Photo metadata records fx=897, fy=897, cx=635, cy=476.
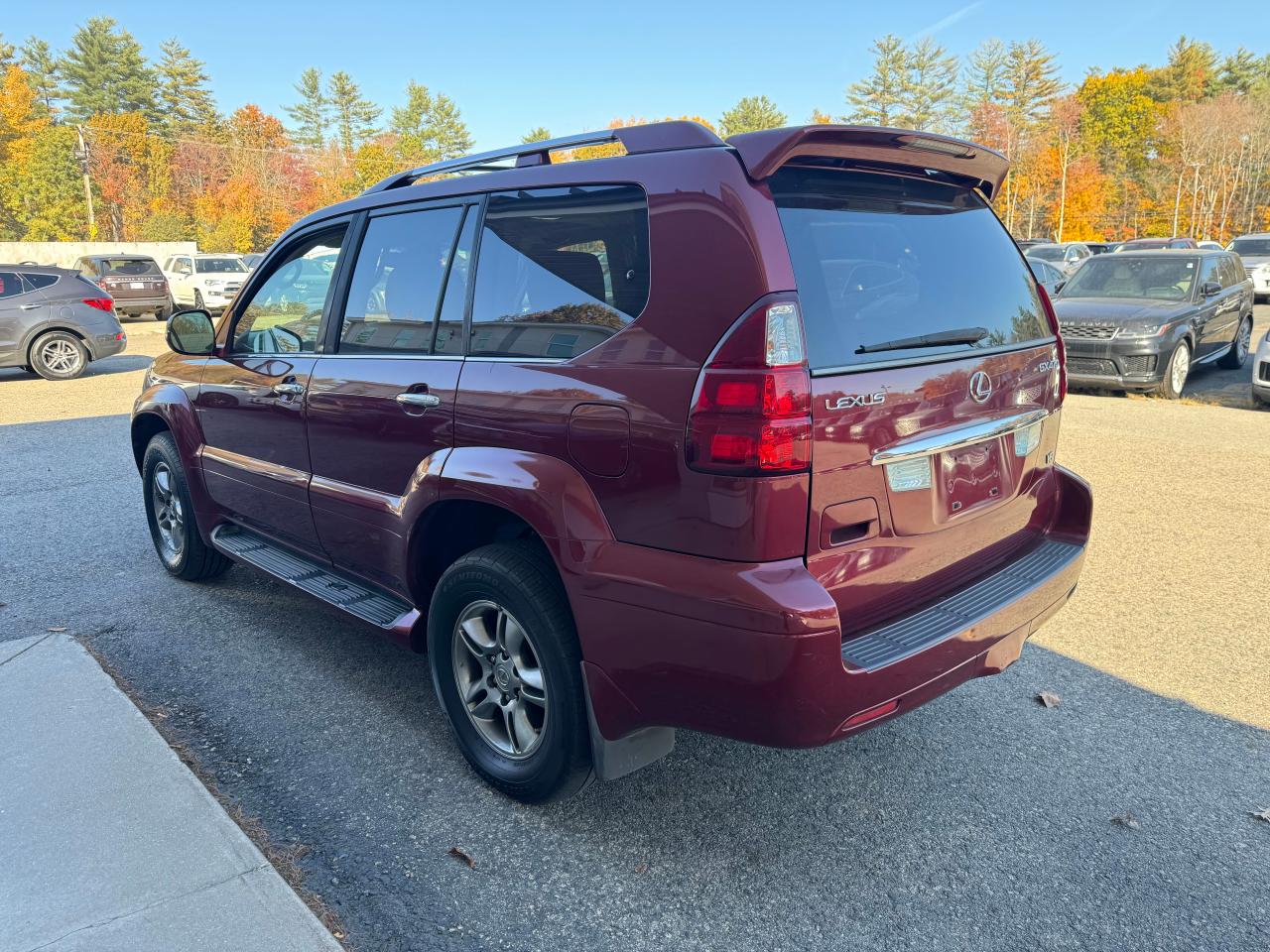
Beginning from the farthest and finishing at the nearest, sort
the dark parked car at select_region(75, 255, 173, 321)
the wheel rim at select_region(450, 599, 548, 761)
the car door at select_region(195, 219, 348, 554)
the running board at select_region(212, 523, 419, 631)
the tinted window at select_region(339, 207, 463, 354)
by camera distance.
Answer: the dark parked car at select_region(75, 255, 173, 321) < the car door at select_region(195, 219, 348, 554) < the running board at select_region(212, 523, 419, 631) < the tinted window at select_region(339, 207, 463, 354) < the wheel rim at select_region(450, 599, 548, 761)

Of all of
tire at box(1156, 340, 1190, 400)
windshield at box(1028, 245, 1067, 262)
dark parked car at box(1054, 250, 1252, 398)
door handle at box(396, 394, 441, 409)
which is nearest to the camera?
door handle at box(396, 394, 441, 409)

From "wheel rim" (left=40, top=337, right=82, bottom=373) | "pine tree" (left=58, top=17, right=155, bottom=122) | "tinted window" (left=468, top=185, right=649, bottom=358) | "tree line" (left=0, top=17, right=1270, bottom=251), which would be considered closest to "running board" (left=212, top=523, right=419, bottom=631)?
"tinted window" (left=468, top=185, right=649, bottom=358)

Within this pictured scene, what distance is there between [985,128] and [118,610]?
76321 millimetres

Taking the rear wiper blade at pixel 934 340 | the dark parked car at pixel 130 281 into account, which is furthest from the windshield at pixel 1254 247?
the dark parked car at pixel 130 281

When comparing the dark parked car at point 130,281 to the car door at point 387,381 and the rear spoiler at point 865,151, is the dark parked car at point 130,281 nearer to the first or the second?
the car door at point 387,381

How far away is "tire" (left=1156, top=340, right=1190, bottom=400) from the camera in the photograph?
1098 centimetres

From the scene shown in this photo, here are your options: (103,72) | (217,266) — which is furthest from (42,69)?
(217,266)

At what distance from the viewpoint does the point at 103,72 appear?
72062mm

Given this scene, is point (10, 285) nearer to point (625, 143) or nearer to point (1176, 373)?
point (625, 143)

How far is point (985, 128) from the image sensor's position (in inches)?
2729

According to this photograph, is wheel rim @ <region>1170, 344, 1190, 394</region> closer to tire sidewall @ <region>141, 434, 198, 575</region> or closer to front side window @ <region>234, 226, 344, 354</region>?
front side window @ <region>234, 226, 344, 354</region>

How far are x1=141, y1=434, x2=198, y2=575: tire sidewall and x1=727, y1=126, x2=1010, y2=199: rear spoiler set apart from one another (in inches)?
145

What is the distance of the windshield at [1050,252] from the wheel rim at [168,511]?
28895mm

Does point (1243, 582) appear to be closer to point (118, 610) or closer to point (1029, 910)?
point (1029, 910)
